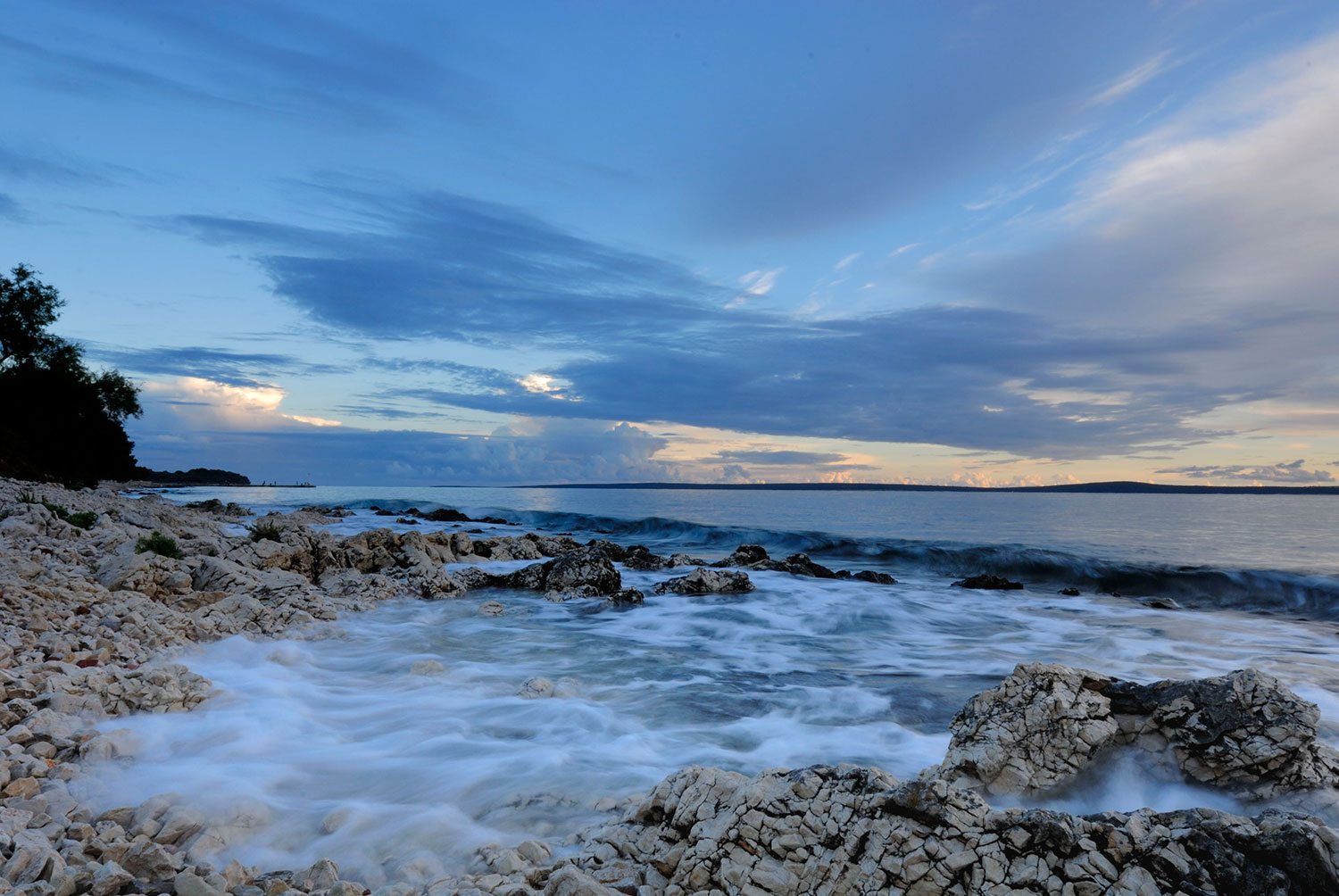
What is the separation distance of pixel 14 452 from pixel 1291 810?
45.0 meters

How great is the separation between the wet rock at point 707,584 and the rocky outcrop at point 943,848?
448 inches

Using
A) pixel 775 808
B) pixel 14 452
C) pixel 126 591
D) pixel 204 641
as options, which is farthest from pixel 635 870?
pixel 14 452

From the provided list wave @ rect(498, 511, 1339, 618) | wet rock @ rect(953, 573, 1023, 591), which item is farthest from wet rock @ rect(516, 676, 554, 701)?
wave @ rect(498, 511, 1339, 618)

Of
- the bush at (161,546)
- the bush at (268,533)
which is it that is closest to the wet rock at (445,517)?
the bush at (268,533)

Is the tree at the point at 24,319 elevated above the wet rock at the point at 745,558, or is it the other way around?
the tree at the point at 24,319

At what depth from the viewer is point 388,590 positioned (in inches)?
496

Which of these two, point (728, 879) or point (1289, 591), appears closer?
point (728, 879)

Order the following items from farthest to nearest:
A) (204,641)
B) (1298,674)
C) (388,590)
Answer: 1. (388,590)
2. (1298,674)
3. (204,641)

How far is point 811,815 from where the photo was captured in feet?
10.6

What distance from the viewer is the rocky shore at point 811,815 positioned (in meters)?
2.81

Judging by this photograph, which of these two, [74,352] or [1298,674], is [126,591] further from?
[74,352]

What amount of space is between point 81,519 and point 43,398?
122 ft

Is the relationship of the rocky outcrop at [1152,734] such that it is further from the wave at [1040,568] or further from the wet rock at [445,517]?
the wet rock at [445,517]

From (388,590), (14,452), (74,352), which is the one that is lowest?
(388,590)
